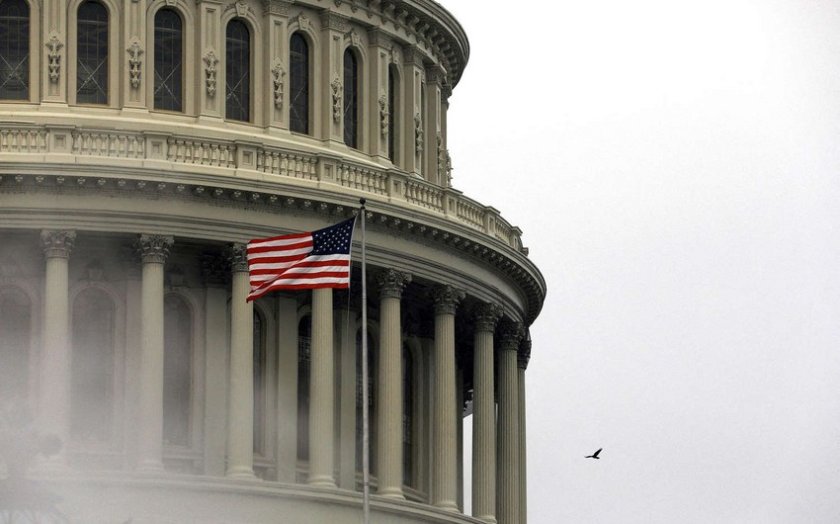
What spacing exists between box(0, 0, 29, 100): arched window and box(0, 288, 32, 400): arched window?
599 centimetres

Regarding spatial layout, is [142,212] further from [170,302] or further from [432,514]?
[432,514]

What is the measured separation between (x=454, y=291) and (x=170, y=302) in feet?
26.0

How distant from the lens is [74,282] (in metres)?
105

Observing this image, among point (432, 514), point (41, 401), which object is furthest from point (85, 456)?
point (432, 514)

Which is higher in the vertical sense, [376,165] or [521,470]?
[376,165]

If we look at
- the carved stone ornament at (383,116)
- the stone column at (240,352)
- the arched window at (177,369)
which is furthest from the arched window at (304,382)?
the carved stone ornament at (383,116)

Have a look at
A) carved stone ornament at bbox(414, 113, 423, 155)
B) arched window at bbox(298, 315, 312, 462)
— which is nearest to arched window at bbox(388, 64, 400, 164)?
carved stone ornament at bbox(414, 113, 423, 155)

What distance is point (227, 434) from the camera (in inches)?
4151

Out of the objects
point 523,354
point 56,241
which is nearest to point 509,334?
point 523,354

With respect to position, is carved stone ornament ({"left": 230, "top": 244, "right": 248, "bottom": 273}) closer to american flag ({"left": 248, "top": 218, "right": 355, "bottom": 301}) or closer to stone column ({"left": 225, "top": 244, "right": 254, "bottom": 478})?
stone column ({"left": 225, "top": 244, "right": 254, "bottom": 478})

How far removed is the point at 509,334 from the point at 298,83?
9219mm

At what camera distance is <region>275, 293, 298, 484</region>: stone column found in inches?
4178

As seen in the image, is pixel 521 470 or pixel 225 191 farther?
pixel 521 470

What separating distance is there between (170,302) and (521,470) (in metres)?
13.6
